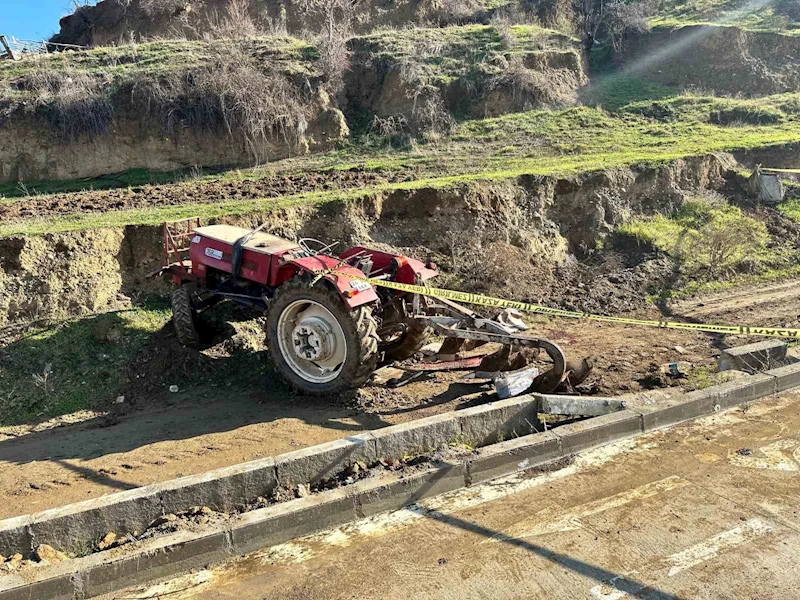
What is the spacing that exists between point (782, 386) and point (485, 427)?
11.4 ft

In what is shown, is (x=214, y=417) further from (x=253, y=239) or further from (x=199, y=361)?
(x=253, y=239)

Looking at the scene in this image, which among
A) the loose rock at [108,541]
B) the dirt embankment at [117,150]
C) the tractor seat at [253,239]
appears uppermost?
the dirt embankment at [117,150]

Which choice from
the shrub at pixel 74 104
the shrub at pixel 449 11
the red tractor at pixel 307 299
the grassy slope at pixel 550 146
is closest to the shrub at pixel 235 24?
the shrub at pixel 74 104

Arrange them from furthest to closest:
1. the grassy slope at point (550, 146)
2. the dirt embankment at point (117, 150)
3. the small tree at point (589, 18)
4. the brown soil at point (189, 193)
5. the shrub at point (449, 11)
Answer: the shrub at point (449, 11) < the small tree at point (589, 18) < the dirt embankment at point (117, 150) < the brown soil at point (189, 193) < the grassy slope at point (550, 146)

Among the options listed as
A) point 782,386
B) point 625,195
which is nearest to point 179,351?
point 782,386

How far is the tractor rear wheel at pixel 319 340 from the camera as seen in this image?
6.10m

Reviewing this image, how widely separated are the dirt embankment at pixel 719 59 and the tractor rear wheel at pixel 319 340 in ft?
71.7

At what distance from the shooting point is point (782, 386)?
253 inches

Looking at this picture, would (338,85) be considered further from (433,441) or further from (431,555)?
(431,555)

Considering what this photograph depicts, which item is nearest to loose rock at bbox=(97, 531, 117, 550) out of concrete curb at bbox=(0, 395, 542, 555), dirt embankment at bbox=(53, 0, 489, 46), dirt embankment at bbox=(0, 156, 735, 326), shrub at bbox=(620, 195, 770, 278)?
concrete curb at bbox=(0, 395, 542, 555)

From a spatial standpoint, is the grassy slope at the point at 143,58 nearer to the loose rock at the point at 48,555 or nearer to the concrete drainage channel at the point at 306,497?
the concrete drainage channel at the point at 306,497

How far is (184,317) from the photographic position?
7.14 meters

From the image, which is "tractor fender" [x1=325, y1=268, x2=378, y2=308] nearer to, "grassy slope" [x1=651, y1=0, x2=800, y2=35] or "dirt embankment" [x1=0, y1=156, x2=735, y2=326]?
"dirt embankment" [x1=0, y1=156, x2=735, y2=326]

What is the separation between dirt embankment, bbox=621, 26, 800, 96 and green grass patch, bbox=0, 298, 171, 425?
22.6 m
